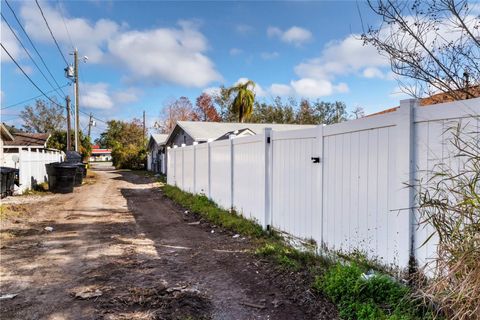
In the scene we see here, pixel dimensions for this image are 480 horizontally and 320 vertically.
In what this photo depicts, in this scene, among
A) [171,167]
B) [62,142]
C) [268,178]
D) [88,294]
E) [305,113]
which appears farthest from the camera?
[305,113]

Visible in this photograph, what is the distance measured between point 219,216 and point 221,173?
1.35m

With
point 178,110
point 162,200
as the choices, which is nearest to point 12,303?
point 162,200

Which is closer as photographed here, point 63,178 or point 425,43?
point 425,43

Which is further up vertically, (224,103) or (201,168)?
(224,103)

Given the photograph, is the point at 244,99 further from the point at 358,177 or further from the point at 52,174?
the point at 358,177

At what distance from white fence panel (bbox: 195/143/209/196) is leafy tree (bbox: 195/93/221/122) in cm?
3318

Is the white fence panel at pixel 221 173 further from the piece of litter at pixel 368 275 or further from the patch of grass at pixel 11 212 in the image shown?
the patch of grass at pixel 11 212

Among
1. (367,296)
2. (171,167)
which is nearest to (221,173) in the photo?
(367,296)

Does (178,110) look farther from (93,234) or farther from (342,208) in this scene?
(342,208)

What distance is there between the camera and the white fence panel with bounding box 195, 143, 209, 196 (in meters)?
10.2

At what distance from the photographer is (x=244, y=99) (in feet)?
98.8

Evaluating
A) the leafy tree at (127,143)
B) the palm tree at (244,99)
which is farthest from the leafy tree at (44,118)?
the palm tree at (244,99)

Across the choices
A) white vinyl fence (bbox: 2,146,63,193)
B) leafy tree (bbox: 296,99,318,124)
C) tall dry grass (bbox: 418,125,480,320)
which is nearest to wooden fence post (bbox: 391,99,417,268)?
tall dry grass (bbox: 418,125,480,320)

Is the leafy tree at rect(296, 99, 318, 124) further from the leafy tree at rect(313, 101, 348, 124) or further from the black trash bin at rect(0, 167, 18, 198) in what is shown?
the black trash bin at rect(0, 167, 18, 198)
